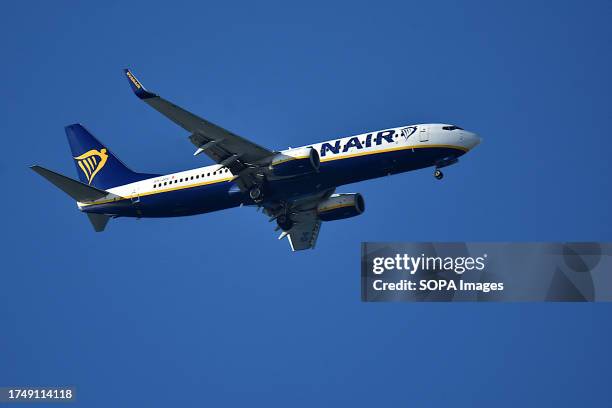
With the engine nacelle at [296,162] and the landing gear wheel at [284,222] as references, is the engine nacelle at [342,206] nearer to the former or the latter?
the landing gear wheel at [284,222]

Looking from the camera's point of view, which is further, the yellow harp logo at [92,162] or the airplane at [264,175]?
the yellow harp logo at [92,162]

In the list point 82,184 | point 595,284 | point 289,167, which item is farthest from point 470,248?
point 82,184

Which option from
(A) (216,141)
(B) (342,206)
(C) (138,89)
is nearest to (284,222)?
(B) (342,206)

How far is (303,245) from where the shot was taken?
230ft

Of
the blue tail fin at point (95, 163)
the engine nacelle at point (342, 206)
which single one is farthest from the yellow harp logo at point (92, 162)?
the engine nacelle at point (342, 206)

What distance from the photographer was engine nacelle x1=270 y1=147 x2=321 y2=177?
5928 centimetres

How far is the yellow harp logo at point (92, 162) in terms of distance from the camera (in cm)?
6962

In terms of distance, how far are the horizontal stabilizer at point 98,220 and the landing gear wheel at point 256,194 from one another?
10.8 meters

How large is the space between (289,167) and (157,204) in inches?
381

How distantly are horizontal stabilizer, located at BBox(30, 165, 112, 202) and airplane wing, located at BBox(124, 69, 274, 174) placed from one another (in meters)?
8.70

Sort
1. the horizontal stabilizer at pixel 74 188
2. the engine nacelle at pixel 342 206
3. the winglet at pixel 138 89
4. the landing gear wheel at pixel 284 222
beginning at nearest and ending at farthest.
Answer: the winglet at pixel 138 89 < the horizontal stabilizer at pixel 74 188 < the engine nacelle at pixel 342 206 < the landing gear wheel at pixel 284 222

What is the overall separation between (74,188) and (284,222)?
13.8 m

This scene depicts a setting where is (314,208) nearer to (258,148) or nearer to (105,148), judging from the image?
(258,148)

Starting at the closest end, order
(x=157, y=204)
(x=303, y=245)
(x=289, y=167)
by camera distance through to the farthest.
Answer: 1. (x=289, y=167)
2. (x=157, y=204)
3. (x=303, y=245)
